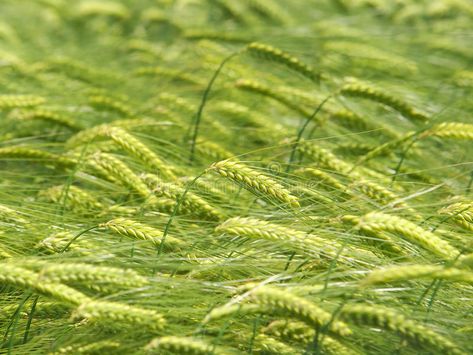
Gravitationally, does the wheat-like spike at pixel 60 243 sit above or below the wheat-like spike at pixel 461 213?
below

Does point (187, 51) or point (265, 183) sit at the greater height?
point (265, 183)

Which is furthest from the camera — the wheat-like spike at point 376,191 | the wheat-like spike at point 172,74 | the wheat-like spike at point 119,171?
the wheat-like spike at point 172,74

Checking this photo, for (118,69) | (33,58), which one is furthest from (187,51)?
(33,58)

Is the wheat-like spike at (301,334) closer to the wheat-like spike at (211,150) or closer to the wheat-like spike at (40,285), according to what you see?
the wheat-like spike at (40,285)

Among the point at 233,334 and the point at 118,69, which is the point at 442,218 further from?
the point at 118,69

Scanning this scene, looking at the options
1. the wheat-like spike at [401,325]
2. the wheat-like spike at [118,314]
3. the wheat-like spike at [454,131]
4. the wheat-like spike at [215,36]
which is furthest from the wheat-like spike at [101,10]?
the wheat-like spike at [401,325]

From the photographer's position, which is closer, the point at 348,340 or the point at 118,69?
the point at 348,340

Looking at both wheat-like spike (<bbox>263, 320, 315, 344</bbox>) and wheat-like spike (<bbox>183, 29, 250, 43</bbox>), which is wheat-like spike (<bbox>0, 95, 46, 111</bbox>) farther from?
wheat-like spike (<bbox>263, 320, 315, 344</bbox>)

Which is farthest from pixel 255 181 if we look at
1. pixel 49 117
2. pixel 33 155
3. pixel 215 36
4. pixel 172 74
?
pixel 215 36
